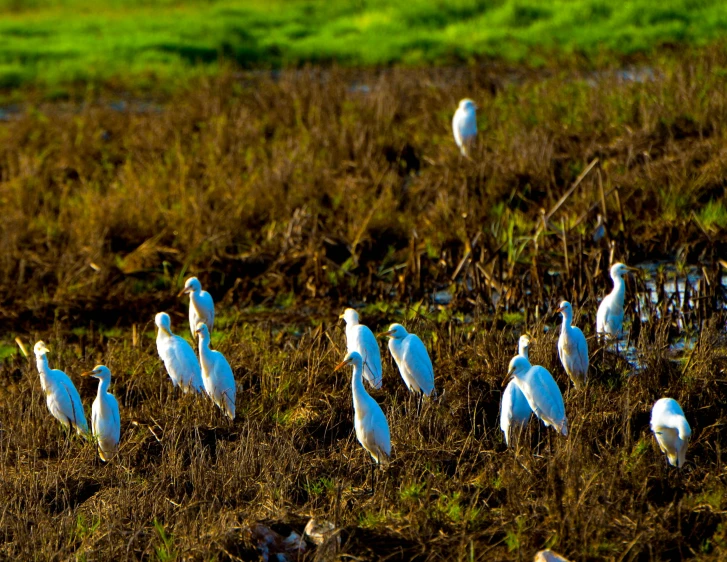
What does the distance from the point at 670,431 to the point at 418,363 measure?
1.44m

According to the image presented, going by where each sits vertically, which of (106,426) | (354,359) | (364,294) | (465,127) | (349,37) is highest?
(349,37)

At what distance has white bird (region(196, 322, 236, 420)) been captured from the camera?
5730mm

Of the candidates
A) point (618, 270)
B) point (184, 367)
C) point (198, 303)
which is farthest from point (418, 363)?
point (198, 303)

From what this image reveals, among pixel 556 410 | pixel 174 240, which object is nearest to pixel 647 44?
pixel 174 240

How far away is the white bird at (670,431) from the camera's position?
468 cm

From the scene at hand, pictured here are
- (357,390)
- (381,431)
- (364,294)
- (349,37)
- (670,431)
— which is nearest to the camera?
(670,431)

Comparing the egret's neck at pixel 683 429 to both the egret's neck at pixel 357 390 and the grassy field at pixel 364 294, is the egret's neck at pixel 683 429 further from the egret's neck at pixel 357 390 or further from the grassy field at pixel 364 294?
the egret's neck at pixel 357 390

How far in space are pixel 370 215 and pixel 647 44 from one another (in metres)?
7.90

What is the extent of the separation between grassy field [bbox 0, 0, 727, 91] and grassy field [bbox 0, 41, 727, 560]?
1.26 m

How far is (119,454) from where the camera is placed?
5.34m

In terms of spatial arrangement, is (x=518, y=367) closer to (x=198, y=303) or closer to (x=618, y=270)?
(x=618, y=270)

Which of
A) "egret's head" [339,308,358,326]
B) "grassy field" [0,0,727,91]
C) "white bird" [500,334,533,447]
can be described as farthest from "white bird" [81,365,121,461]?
"grassy field" [0,0,727,91]

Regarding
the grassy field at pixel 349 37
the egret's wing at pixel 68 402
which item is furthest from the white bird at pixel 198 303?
the grassy field at pixel 349 37

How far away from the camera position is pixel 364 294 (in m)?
8.16
